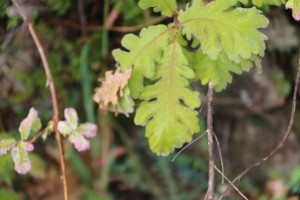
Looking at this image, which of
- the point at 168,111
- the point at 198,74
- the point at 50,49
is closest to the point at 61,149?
the point at 168,111

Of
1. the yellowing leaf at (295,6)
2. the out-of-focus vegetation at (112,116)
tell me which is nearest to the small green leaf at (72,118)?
the out-of-focus vegetation at (112,116)

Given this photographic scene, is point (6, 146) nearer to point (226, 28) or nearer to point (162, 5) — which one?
point (162, 5)

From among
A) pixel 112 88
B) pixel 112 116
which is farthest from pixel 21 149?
pixel 112 116

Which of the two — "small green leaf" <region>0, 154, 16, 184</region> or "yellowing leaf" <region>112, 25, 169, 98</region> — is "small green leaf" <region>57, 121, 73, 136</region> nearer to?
"yellowing leaf" <region>112, 25, 169, 98</region>

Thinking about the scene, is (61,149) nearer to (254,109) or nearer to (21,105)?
(21,105)

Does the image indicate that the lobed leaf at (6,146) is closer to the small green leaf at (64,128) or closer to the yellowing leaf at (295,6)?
the small green leaf at (64,128)

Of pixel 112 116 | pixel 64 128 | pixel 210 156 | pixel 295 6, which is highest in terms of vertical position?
pixel 295 6

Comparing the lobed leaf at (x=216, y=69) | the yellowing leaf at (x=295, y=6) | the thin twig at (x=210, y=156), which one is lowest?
the thin twig at (x=210, y=156)
